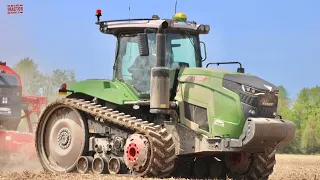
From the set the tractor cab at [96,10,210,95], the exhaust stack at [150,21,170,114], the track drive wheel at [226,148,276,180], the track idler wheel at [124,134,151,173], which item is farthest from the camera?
the track drive wheel at [226,148,276,180]

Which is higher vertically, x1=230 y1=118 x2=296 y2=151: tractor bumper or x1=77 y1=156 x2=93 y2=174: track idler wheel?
x1=230 y1=118 x2=296 y2=151: tractor bumper

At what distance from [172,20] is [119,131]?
2.92 meters

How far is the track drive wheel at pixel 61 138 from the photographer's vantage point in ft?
54.1

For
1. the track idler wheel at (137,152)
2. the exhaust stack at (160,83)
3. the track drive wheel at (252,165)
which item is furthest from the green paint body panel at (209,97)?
the track drive wheel at (252,165)

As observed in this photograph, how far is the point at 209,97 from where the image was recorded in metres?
14.8

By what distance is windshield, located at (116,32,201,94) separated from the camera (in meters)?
15.4

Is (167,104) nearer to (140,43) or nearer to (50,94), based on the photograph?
(140,43)

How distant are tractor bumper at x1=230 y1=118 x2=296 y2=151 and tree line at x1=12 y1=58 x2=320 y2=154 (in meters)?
15.8

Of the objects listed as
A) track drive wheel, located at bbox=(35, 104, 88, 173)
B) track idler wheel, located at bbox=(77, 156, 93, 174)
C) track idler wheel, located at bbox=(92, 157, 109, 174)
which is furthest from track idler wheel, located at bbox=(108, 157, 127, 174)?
track drive wheel, located at bbox=(35, 104, 88, 173)

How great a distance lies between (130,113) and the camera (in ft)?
53.1

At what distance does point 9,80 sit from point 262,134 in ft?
37.3

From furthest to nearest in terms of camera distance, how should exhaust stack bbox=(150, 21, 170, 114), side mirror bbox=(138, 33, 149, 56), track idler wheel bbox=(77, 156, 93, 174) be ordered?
track idler wheel bbox=(77, 156, 93, 174), side mirror bbox=(138, 33, 149, 56), exhaust stack bbox=(150, 21, 170, 114)

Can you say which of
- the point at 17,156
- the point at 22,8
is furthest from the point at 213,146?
the point at 22,8

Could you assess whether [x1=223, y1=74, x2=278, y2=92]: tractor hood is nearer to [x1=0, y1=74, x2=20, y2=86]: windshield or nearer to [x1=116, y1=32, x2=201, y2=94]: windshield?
[x1=116, y1=32, x2=201, y2=94]: windshield
